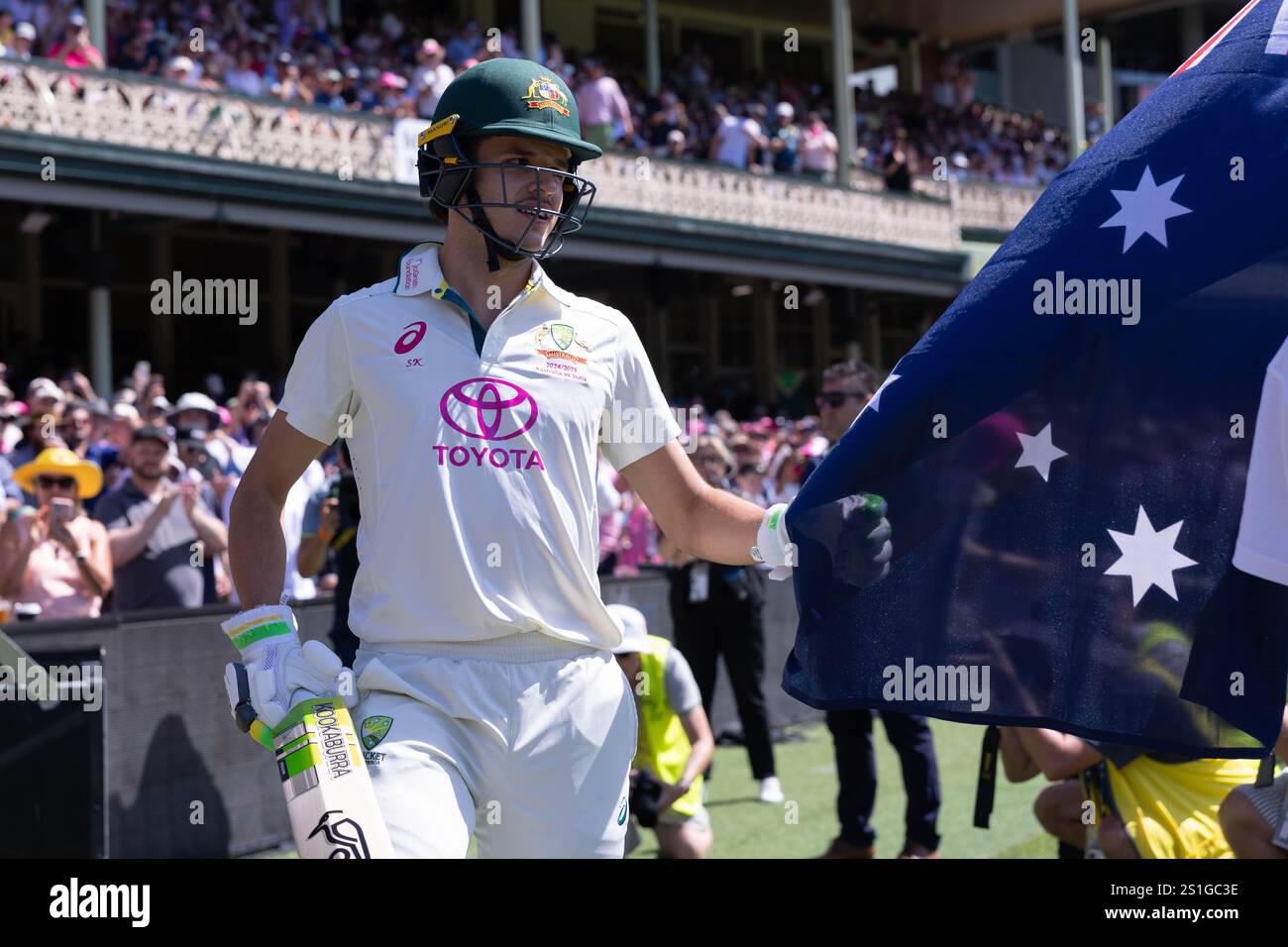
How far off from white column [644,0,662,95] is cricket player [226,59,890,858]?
23.9m

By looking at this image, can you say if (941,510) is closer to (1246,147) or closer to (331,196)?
(1246,147)

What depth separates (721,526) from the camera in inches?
142

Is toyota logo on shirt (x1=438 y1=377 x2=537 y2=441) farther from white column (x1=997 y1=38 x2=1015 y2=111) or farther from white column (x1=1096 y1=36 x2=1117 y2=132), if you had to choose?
white column (x1=997 y1=38 x2=1015 y2=111)

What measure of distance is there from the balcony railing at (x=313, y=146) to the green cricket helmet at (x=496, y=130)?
13101mm

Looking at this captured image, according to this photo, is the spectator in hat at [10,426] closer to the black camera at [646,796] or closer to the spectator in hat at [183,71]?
the black camera at [646,796]

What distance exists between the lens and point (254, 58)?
18250mm

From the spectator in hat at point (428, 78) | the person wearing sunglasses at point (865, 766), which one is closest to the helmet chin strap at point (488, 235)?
the person wearing sunglasses at point (865, 766)

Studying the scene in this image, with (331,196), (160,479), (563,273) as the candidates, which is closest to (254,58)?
(331,196)

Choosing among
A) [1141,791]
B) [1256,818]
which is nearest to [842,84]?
[1141,791]

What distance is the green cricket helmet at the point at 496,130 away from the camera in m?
3.39

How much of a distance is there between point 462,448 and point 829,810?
5999 mm

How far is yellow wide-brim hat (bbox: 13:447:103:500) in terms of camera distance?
8.14 m
